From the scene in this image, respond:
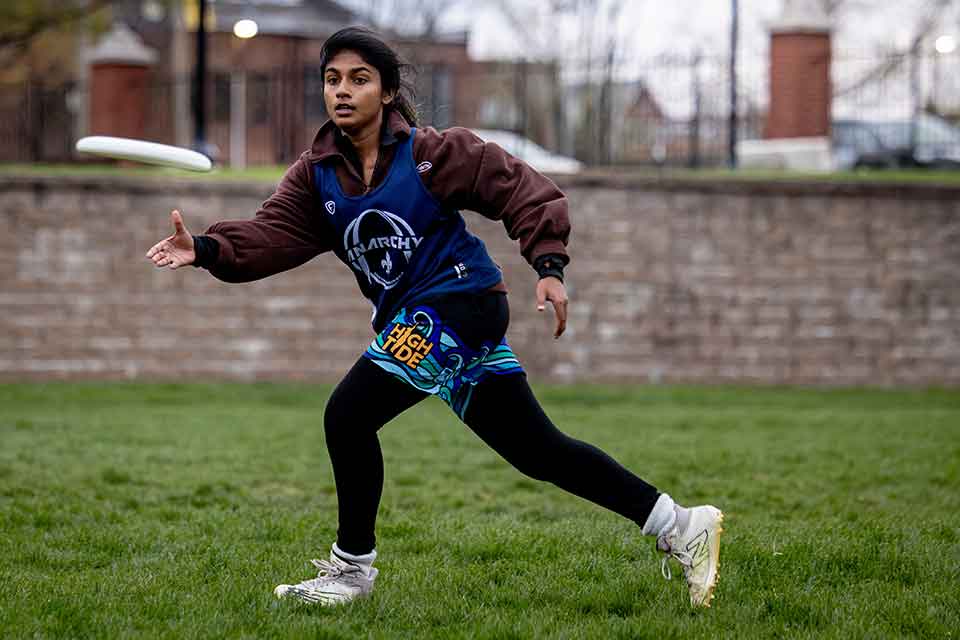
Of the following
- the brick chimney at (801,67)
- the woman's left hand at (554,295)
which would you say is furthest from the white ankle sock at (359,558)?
the brick chimney at (801,67)

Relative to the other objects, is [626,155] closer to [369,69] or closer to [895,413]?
[895,413]

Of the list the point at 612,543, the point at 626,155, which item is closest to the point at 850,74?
the point at 626,155

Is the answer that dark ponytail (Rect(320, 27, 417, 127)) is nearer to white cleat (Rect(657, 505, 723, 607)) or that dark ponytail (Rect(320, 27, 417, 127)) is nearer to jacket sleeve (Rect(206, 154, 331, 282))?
jacket sleeve (Rect(206, 154, 331, 282))

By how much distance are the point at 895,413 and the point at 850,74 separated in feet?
22.4

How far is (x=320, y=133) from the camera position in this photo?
4.43m

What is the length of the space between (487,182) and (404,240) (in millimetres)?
336

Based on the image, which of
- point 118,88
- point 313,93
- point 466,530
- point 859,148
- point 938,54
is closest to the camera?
point 466,530

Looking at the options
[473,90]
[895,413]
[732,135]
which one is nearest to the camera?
[895,413]

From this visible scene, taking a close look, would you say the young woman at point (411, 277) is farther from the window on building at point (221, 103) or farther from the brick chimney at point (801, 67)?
the window on building at point (221, 103)

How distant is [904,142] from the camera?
56.6 ft

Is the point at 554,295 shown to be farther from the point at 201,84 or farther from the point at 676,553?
the point at 201,84

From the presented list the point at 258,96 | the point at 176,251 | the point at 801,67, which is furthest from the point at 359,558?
the point at 258,96

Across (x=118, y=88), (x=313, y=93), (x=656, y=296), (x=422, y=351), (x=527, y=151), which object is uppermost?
(x=313, y=93)

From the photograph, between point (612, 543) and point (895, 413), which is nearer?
point (612, 543)
